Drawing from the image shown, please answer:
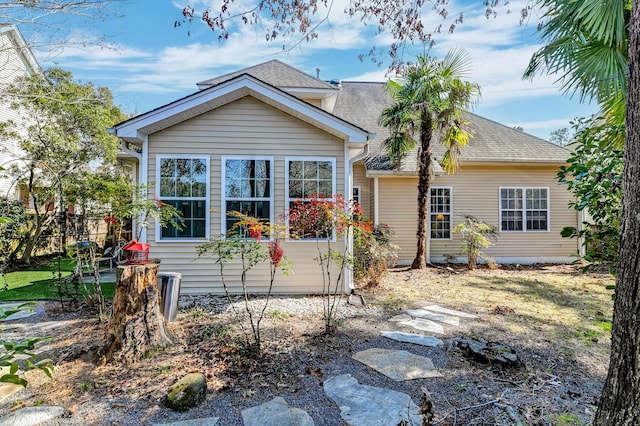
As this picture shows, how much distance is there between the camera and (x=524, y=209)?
11.5m

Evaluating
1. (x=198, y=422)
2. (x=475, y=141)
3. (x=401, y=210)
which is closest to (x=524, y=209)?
(x=475, y=141)

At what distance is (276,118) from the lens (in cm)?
688

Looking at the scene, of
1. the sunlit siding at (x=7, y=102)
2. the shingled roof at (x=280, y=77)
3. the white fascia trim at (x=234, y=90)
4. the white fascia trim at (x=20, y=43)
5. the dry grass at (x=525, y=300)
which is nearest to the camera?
the dry grass at (x=525, y=300)

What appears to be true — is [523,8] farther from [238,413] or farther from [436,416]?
[238,413]

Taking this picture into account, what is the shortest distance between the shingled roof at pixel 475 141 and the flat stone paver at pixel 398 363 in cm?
739

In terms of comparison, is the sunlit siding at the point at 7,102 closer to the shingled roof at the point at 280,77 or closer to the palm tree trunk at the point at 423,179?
the shingled roof at the point at 280,77

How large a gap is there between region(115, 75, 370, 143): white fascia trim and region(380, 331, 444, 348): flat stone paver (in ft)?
11.9

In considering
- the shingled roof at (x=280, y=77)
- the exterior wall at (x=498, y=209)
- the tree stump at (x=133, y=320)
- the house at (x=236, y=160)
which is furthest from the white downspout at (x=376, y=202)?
the tree stump at (x=133, y=320)

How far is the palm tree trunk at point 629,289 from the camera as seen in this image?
6.15ft

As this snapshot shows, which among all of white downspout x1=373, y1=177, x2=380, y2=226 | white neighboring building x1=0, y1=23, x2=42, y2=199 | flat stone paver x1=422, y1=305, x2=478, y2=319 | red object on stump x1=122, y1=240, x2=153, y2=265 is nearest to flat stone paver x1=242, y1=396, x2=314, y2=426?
red object on stump x1=122, y1=240, x2=153, y2=265

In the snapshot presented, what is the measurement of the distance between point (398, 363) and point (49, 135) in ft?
35.1

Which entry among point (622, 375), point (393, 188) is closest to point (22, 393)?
point (622, 375)

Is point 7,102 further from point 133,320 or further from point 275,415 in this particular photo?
point 275,415

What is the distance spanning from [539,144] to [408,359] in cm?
1142
